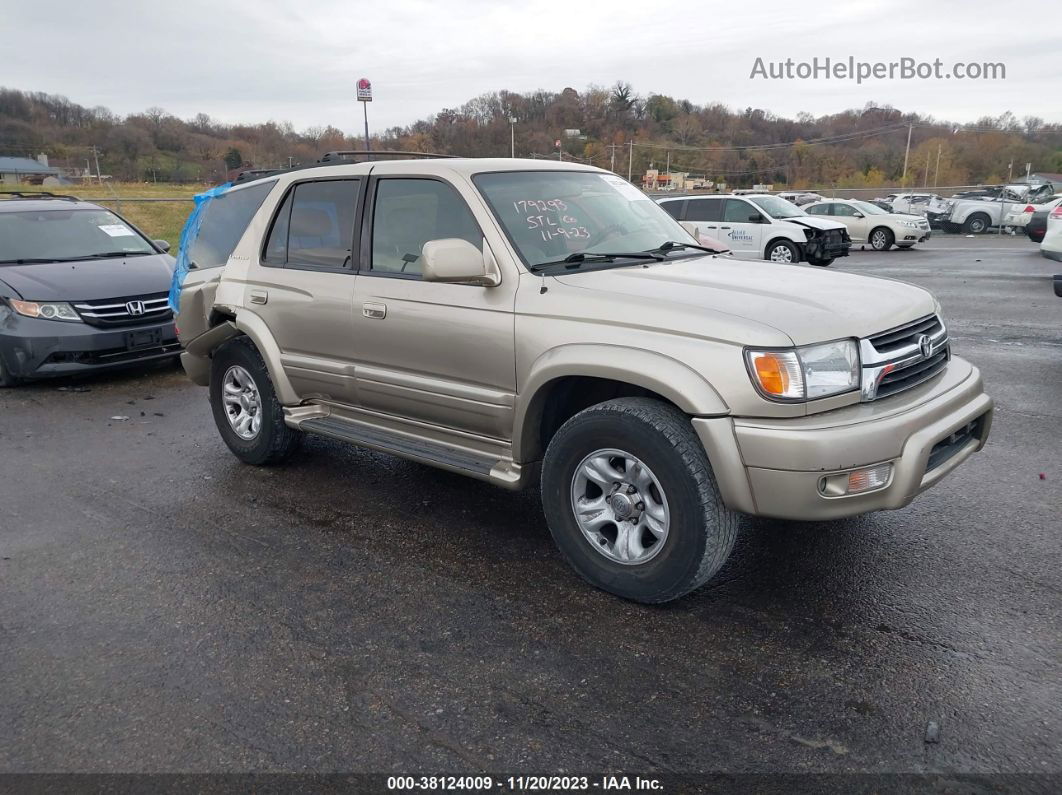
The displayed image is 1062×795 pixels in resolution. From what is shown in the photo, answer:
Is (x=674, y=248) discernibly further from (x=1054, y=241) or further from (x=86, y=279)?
(x=1054, y=241)

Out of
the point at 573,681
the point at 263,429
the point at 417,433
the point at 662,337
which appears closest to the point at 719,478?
the point at 662,337

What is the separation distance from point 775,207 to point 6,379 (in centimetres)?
1581

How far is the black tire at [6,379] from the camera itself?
303 inches

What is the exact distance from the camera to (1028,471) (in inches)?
195

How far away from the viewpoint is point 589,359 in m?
3.44

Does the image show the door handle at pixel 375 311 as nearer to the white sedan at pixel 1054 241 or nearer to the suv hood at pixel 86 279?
the suv hood at pixel 86 279

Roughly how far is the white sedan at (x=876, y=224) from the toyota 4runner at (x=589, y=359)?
20143 millimetres

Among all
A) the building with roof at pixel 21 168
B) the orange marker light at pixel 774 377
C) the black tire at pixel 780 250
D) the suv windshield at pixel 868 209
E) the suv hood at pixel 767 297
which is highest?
the building with roof at pixel 21 168

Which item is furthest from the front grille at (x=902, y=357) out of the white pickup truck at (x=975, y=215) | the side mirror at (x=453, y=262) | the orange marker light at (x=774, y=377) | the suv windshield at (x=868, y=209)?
the white pickup truck at (x=975, y=215)

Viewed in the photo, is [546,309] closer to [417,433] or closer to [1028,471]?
[417,433]

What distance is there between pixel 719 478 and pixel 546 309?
109 cm

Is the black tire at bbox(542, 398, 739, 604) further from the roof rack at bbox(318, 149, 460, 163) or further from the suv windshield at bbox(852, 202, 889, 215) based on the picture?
the suv windshield at bbox(852, 202, 889, 215)

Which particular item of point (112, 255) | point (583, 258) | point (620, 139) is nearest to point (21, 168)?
point (620, 139)

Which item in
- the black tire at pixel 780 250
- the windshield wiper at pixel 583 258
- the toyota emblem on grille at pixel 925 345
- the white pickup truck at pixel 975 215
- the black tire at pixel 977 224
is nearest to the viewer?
the toyota emblem on grille at pixel 925 345
